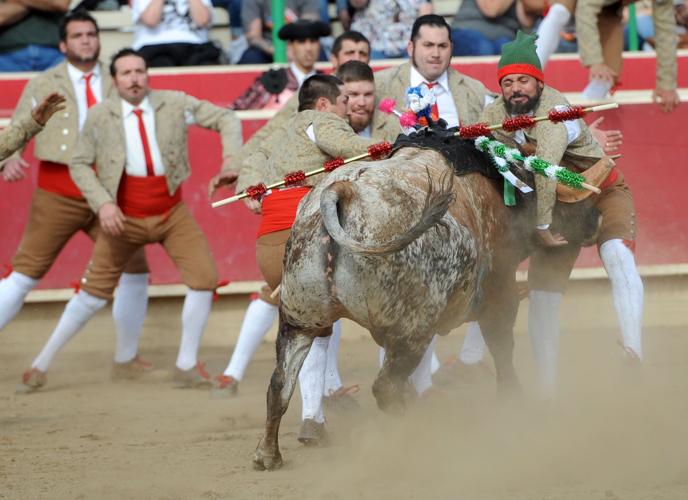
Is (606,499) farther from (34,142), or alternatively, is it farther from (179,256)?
(34,142)

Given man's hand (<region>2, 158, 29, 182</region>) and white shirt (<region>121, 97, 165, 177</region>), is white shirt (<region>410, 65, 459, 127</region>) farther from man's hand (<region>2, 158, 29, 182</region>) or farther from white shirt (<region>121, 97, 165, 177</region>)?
man's hand (<region>2, 158, 29, 182</region>)

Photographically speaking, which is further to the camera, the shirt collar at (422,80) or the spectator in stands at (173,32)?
the spectator in stands at (173,32)

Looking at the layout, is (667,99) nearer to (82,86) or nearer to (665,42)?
(665,42)

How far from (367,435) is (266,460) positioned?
0.65m

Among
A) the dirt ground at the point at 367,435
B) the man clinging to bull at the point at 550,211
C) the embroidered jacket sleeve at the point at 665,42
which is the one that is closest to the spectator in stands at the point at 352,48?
the man clinging to bull at the point at 550,211

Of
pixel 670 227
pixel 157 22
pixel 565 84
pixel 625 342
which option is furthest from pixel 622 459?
pixel 157 22

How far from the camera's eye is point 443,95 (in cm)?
746

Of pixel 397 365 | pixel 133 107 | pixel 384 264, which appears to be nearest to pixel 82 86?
pixel 133 107

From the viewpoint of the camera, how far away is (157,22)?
1059 centimetres

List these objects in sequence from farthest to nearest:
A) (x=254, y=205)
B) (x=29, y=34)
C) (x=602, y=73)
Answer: (x=29, y=34), (x=602, y=73), (x=254, y=205)

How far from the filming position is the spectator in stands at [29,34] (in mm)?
10531

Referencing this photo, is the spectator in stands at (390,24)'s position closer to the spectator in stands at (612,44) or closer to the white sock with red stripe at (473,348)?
the spectator in stands at (612,44)

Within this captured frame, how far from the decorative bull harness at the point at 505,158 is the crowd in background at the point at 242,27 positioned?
4471mm

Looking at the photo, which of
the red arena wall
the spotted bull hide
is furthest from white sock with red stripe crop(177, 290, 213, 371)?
the spotted bull hide
